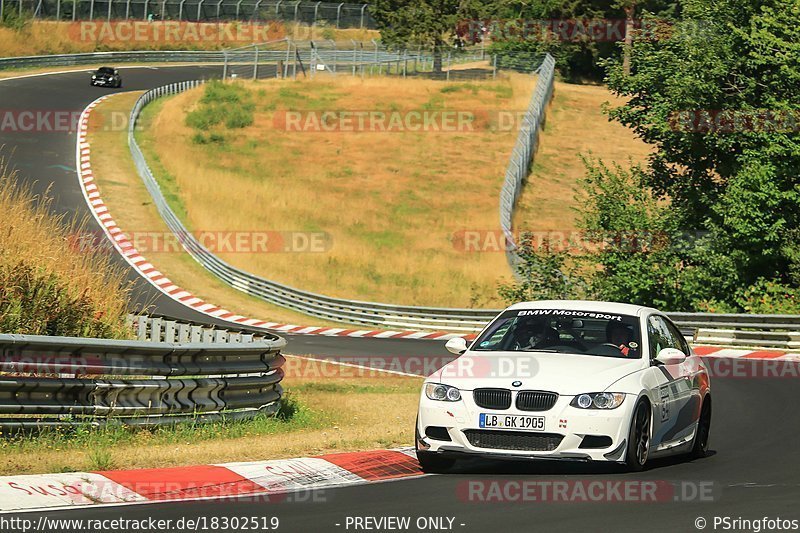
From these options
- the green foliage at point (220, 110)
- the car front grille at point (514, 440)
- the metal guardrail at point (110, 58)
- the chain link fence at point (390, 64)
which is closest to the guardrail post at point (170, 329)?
the car front grille at point (514, 440)

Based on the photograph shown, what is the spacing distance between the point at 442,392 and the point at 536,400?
833 millimetres

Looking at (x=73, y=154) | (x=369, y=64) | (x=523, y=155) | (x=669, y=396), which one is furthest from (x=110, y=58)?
(x=669, y=396)

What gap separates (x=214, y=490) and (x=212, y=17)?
91274 mm

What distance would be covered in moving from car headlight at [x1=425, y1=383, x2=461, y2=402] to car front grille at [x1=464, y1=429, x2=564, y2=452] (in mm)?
334

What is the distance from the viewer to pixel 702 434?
12.2 meters

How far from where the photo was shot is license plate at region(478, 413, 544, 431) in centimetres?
1003

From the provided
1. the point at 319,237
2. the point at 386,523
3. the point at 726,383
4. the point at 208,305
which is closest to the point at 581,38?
the point at 319,237

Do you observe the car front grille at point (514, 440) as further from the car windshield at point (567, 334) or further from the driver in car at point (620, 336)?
the driver in car at point (620, 336)

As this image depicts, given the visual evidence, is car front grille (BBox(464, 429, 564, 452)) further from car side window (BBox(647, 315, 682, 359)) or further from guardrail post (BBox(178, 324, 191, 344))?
guardrail post (BBox(178, 324, 191, 344))

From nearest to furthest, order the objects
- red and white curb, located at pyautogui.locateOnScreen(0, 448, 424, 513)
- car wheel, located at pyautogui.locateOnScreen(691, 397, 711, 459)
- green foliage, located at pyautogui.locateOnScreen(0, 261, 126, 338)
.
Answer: red and white curb, located at pyautogui.locateOnScreen(0, 448, 424, 513) → car wheel, located at pyautogui.locateOnScreen(691, 397, 711, 459) → green foliage, located at pyautogui.locateOnScreen(0, 261, 126, 338)

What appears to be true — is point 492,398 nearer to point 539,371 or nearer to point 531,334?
point 539,371

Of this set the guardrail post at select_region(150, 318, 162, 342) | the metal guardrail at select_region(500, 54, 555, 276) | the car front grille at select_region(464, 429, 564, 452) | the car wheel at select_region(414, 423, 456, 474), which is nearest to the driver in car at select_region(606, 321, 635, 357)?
the car front grille at select_region(464, 429, 564, 452)

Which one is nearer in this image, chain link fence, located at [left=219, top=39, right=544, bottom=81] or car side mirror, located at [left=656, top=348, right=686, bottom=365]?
car side mirror, located at [left=656, top=348, right=686, bottom=365]

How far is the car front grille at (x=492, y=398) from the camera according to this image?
33.3 ft
